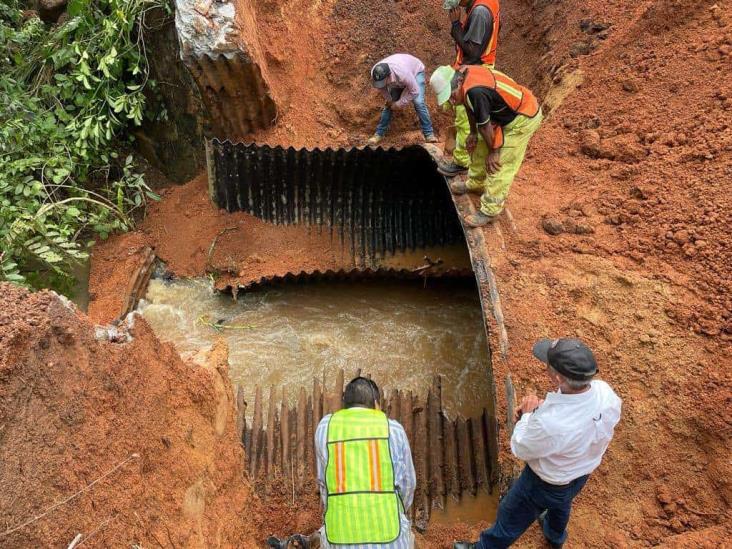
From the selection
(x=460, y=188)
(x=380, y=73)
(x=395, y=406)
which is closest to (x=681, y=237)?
(x=460, y=188)

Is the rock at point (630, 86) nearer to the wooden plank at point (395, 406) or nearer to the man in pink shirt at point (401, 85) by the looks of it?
the man in pink shirt at point (401, 85)

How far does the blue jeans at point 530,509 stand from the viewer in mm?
2885

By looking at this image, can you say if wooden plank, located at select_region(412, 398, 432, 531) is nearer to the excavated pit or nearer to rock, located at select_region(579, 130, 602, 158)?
the excavated pit

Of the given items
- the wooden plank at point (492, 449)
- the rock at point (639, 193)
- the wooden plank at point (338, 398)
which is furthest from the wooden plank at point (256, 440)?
the rock at point (639, 193)

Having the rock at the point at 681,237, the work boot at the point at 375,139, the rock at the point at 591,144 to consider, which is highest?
the work boot at the point at 375,139

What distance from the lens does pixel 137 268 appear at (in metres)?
6.27

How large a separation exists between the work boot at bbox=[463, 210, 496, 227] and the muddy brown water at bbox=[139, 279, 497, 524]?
1635mm

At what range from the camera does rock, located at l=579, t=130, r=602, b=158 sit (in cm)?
538

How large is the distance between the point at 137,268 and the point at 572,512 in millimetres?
5442

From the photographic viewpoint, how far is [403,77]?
20.7 feet

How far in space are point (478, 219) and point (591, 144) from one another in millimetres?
1794

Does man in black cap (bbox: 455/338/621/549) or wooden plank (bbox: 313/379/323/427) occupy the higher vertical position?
man in black cap (bbox: 455/338/621/549)

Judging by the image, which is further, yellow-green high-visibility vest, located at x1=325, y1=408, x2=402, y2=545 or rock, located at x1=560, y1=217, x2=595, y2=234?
rock, located at x1=560, y1=217, x2=595, y2=234

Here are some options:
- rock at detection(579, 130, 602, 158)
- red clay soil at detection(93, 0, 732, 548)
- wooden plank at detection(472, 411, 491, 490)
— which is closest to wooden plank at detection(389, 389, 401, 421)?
wooden plank at detection(472, 411, 491, 490)
